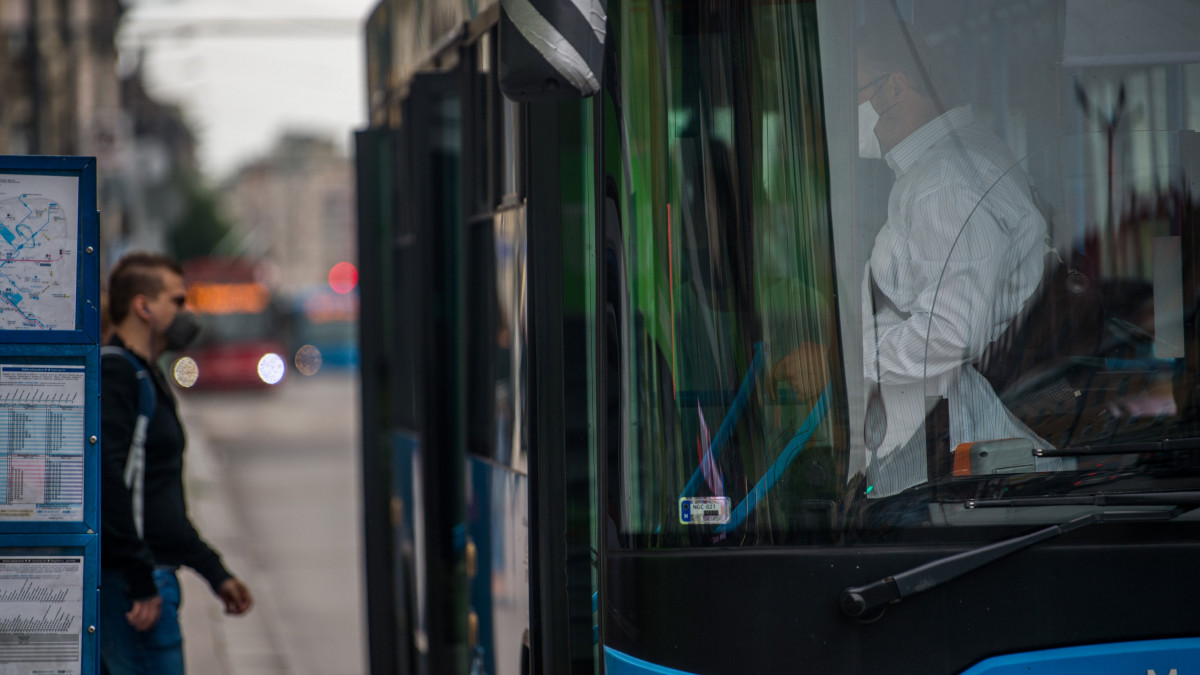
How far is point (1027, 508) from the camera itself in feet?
8.46

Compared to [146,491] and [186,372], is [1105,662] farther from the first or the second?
[186,372]

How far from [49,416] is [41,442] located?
2.5 inches

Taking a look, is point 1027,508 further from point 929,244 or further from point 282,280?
point 282,280

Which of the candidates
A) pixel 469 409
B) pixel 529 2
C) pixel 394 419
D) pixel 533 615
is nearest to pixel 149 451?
pixel 469 409

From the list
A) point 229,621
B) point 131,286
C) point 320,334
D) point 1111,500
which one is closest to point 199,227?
point 320,334

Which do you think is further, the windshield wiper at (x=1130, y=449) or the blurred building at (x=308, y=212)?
the blurred building at (x=308, y=212)

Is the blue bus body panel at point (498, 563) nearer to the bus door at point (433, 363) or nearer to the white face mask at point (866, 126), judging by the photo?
the bus door at point (433, 363)

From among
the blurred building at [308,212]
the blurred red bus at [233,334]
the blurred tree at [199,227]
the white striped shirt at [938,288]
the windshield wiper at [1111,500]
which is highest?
the blurred building at [308,212]

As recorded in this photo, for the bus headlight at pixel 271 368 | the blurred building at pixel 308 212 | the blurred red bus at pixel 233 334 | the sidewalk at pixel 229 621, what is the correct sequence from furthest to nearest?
the blurred building at pixel 308 212, the bus headlight at pixel 271 368, the blurred red bus at pixel 233 334, the sidewalk at pixel 229 621

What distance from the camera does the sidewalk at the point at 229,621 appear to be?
7.99 metres

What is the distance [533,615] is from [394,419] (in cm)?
250

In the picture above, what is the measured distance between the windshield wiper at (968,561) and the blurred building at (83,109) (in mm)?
15301

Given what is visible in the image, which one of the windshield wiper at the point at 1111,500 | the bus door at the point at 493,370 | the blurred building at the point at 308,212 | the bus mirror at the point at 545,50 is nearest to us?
the bus mirror at the point at 545,50

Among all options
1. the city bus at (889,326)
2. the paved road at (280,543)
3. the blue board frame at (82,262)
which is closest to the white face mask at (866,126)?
the city bus at (889,326)
